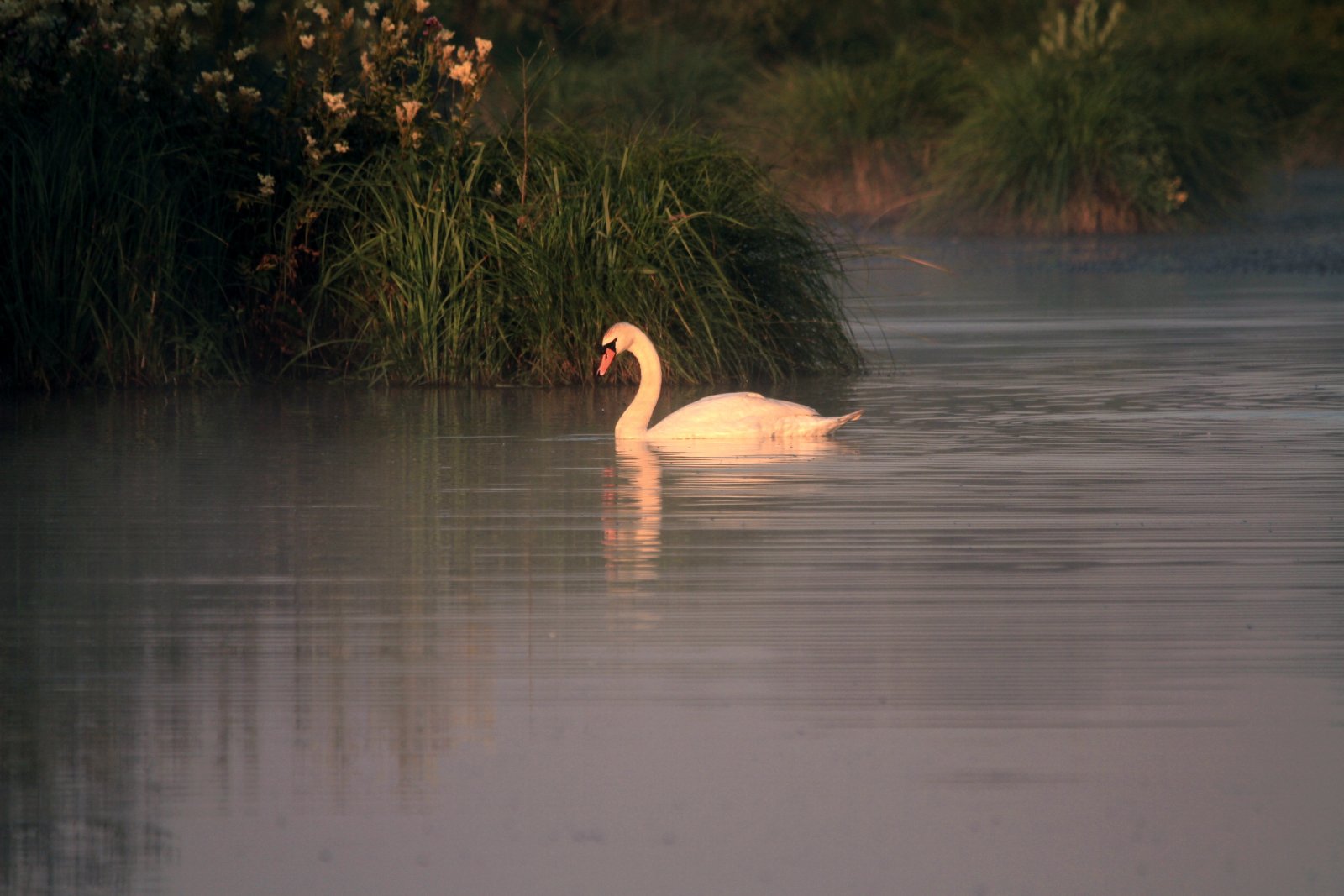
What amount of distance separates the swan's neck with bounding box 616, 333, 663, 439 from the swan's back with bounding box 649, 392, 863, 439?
0.11m

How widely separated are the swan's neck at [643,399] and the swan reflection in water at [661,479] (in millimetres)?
88

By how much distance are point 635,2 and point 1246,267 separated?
2308 cm

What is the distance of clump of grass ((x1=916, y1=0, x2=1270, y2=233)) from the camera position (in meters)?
34.8

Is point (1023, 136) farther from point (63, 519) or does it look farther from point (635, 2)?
point (63, 519)

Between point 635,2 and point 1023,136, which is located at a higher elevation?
point 635,2

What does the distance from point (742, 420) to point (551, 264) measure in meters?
4.01

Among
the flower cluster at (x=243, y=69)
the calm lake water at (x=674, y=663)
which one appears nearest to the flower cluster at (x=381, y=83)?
A: the flower cluster at (x=243, y=69)

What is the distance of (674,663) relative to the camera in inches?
279

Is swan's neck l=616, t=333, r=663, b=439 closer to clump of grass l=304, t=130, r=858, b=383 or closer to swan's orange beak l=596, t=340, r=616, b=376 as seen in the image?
swan's orange beak l=596, t=340, r=616, b=376

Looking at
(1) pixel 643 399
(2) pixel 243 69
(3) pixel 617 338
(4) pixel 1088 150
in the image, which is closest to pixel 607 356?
(3) pixel 617 338

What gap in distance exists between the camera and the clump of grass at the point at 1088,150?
34844 mm

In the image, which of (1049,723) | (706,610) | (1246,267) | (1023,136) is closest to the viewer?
(1049,723)

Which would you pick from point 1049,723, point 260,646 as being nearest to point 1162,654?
point 1049,723

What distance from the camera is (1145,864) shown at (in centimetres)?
525
